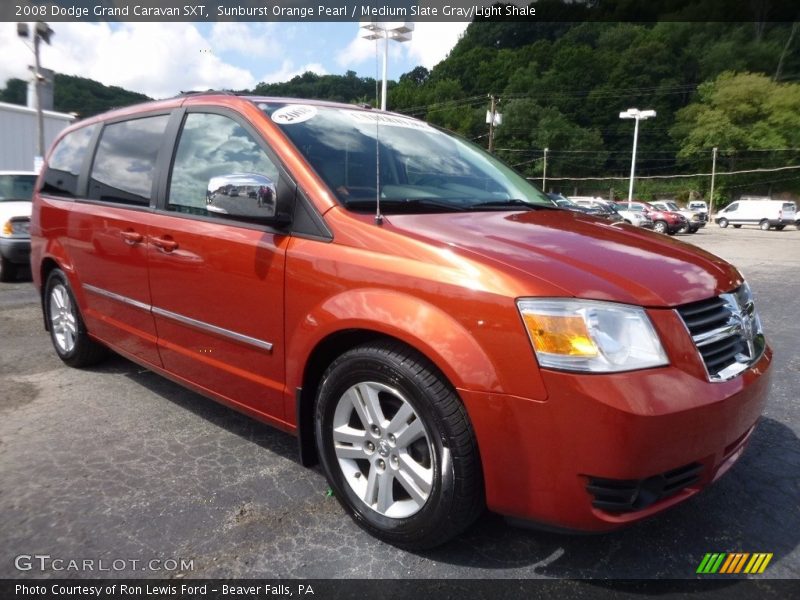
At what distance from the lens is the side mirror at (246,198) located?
239cm

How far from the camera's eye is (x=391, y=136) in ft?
10.1

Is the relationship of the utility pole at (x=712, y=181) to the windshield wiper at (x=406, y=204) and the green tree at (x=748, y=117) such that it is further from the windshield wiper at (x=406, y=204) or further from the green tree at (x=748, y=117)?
the windshield wiper at (x=406, y=204)

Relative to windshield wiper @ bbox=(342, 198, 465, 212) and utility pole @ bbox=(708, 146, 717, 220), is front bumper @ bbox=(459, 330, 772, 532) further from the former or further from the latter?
utility pole @ bbox=(708, 146, 717, 220)

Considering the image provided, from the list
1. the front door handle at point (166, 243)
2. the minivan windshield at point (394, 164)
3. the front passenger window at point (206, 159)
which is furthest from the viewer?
the front door handle at point (166, 243)

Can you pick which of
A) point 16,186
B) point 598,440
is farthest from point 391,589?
point 16,186

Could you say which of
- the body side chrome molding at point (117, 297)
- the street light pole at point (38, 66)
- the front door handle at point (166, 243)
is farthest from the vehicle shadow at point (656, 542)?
the street light pole at point (38, 66)

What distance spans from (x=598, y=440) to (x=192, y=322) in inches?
79.5

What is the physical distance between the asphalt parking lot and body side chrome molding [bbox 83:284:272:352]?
2.14ft

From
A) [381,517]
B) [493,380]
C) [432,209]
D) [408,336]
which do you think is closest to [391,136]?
[432,209]

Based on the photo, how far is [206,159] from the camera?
2.96 meters

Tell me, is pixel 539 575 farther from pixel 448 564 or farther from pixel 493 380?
pixel 493 380

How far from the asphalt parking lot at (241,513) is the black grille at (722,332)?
74 cm

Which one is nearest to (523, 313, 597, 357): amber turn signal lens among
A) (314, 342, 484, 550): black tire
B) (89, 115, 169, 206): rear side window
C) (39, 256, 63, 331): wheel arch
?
(314, 342, 484, 550): black tire

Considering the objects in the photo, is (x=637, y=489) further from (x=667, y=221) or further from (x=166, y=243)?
(x=667, y=221)
